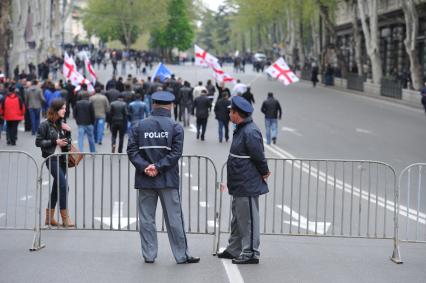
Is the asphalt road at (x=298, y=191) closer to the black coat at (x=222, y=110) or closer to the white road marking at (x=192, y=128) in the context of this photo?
the white road marking at (x=192, y=128)

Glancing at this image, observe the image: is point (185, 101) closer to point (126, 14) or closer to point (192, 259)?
point (192, 259)

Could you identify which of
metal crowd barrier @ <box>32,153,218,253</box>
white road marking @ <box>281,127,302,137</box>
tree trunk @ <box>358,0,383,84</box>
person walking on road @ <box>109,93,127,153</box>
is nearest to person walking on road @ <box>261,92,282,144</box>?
white road marking @ <box>281,127,302,137</box>

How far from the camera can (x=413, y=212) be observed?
14766 mm

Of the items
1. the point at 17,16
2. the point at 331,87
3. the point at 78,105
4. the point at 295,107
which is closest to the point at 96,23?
the point at 331,87

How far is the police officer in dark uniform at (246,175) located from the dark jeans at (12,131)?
15.5 m

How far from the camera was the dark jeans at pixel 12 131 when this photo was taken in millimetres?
24469

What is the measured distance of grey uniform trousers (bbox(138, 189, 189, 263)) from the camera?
9.66 meters

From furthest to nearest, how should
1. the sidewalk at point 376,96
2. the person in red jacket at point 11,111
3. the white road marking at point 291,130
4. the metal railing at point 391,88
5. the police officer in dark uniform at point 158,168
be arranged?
1. the metal railing at point 391,88
2. the sidewalk at point 376,96
3. the white road marking at point 291,130
4. the person in red jacket at point 11,111
5. the police officer in dark uniform at point 158,168

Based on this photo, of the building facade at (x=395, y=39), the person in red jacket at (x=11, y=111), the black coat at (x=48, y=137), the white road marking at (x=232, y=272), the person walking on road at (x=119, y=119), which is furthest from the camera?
the building facade at (x=395, y=39)

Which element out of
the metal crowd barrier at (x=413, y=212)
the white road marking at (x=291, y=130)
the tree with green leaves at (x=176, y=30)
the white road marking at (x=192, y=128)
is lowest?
the white road marking at (x=291, y=130)

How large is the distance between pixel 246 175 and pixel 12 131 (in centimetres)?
1588

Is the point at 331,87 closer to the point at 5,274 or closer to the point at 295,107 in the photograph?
the point at 295,107

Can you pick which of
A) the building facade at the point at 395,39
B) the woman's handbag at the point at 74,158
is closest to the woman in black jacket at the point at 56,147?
the woman's handbag at the point at 74,158

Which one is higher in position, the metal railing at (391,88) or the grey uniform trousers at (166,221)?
the grey uniform trousers at (166,221)
